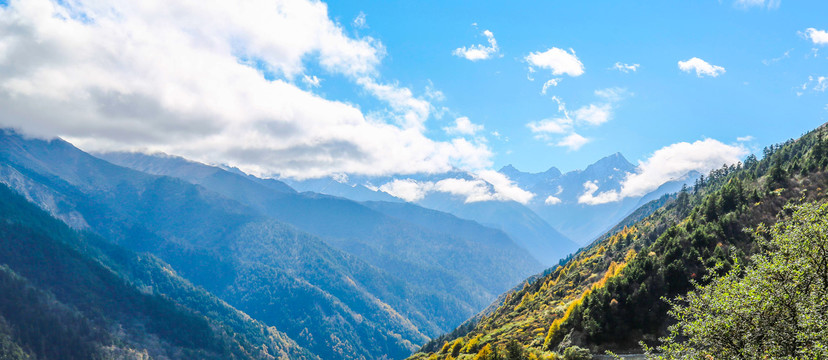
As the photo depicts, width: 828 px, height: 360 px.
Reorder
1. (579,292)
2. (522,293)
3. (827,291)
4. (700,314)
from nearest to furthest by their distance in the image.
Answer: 1. (827,291)
2. (700,314)
3. (579,292)
4. (522,293)

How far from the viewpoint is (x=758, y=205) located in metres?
93.6

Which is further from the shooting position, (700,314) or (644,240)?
(644,240)

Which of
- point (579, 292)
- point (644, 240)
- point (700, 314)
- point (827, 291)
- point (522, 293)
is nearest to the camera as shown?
point (827, 291)

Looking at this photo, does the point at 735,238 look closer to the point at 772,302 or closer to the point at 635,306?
the point at 635,306

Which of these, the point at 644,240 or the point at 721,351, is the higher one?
the point at 644,240

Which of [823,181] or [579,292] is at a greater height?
[823,181]

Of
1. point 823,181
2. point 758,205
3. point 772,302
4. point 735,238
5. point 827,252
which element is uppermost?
point 823,181

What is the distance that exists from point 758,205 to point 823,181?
53.9 ft

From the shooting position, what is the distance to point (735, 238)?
275ft

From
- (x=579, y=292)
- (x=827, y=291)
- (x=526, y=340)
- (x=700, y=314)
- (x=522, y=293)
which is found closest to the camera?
(x=827, y=291)

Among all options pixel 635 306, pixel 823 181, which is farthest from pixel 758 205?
pixel 635 306

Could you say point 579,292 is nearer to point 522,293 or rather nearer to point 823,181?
point 522,293

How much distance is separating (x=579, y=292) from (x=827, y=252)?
346 feet

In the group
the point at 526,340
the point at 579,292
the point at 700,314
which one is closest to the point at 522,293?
the point at 579,292
